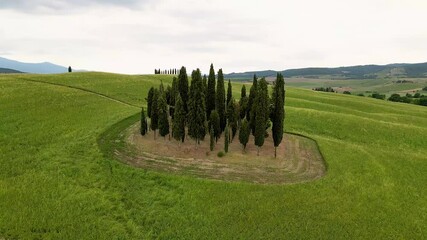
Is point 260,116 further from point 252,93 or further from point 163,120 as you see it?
point 163,120

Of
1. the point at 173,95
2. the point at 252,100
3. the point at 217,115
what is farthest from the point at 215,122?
the point at 173,95

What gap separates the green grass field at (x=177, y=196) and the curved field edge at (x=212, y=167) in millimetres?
1816

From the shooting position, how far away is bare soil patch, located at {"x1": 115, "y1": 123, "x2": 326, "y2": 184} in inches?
1976

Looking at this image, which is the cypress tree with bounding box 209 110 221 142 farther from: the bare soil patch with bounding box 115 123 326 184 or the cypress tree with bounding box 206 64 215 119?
the cypress tree with bounding box 206 64 215 119

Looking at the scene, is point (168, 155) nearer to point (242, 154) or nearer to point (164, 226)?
point (242, 154)

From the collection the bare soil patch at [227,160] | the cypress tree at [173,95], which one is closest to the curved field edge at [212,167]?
the bare soil patch at [227,160]

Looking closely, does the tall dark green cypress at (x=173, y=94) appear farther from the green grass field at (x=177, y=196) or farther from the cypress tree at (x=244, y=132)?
the cypress tree at (x=244, y=132)

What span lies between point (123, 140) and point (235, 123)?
20.3 metres

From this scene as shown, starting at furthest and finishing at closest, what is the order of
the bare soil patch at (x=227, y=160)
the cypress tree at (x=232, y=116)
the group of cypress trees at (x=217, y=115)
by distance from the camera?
the cypress tree at (x=232, y=116) → the group of cypress trees at (x=217, y=115) → the bare soil patch at (x=227, y=160)

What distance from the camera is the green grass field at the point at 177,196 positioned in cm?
3775

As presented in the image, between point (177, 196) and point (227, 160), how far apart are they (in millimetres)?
13442

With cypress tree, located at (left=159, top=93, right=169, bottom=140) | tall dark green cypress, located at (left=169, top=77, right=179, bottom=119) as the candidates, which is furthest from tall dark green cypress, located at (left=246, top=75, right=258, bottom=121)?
cypress tree, located at (left=159, top=93, right=169, bottom=140)

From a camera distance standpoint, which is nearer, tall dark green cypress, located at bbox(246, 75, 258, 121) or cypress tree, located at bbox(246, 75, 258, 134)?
cypress tree, located at bbox(246, 75, 258, 134)

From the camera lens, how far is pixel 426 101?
538 feet
